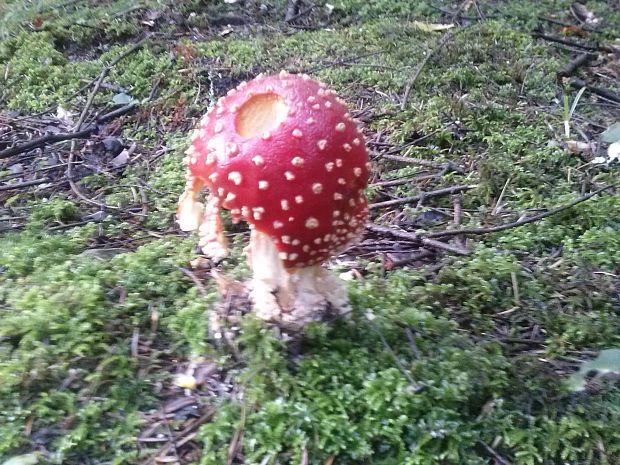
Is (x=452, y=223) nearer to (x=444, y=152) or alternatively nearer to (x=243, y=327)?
(x=444, y=152)

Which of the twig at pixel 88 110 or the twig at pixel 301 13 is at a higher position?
the twig at pixel 301 13

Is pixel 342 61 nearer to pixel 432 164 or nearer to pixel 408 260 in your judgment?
pixel 432 164

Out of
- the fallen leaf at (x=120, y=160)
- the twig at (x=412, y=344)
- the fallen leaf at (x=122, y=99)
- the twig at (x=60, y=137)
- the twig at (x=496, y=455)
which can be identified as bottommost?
the twig at (x=496, y=455)

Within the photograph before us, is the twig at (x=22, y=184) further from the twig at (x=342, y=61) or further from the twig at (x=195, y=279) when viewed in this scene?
the twig at (x=342, y=61)

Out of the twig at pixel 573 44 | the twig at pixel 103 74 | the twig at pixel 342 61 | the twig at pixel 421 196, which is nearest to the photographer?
the twig at pixel 421 196

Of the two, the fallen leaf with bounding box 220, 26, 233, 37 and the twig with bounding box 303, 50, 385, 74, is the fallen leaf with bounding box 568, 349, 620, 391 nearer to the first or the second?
the twig with bounding box 303, 50, 385, 74

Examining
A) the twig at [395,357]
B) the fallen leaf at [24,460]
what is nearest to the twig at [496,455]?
the twig at [395,357]
